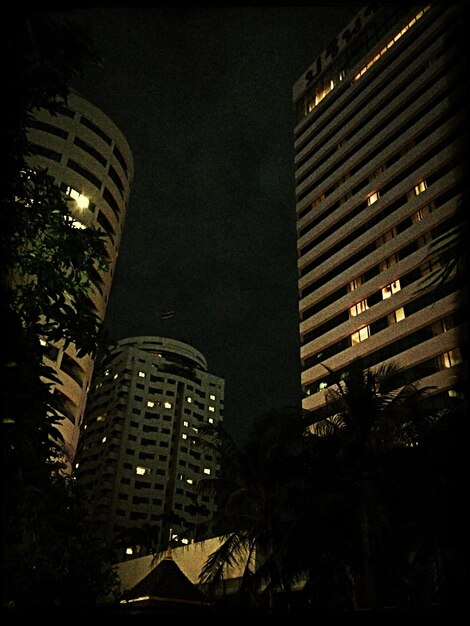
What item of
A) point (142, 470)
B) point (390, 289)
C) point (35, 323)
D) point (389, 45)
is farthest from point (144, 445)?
point (35, 323)

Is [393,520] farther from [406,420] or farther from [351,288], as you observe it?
[351,288]

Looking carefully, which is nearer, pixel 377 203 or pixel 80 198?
pixel 80 198

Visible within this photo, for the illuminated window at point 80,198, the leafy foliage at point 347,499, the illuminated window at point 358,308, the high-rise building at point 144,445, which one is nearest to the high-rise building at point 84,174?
the illuminated window at point 80,198

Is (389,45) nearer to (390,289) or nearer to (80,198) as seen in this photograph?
(390,289)

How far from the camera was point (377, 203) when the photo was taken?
174 feet

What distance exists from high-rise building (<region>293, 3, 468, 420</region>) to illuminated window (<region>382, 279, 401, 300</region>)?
252mm

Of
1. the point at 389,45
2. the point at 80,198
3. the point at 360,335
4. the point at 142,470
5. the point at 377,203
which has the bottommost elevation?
the point at 360,335

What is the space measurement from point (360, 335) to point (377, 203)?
13214 millimetres

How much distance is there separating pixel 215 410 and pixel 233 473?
10406cm

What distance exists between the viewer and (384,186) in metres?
53.2

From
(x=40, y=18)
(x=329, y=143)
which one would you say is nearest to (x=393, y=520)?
(x=40, y=18)

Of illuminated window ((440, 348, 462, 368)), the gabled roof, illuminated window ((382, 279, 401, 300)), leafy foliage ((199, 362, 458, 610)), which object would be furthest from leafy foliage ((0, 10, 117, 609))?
illuminated window ((382, 279, 401, 300))

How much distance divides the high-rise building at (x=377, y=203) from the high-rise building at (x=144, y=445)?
159 ft

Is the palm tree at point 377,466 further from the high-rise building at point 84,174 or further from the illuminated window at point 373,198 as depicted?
the illuminated window at point 373,198
